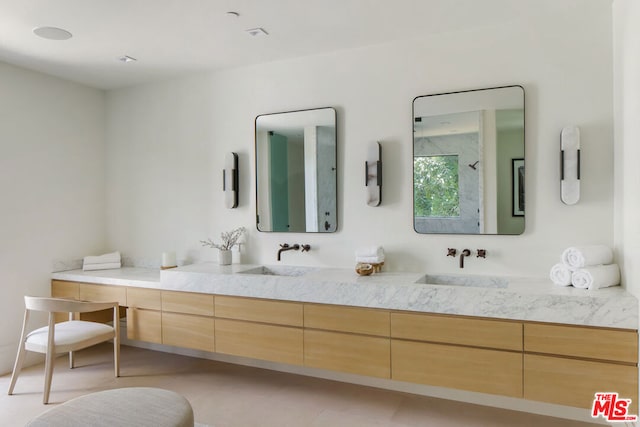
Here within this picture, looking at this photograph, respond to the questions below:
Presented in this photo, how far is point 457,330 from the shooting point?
2.53 m

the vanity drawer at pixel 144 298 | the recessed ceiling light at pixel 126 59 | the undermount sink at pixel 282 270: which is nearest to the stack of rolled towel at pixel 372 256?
the undermount sink at pixel 282 270

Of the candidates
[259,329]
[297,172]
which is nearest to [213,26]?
[297,172]

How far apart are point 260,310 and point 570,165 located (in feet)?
7.35

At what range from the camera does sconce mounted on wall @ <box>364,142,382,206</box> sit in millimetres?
3215

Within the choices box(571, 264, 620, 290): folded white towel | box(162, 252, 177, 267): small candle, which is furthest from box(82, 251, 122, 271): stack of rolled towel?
box(571, 264, 620, 290): folded white towel

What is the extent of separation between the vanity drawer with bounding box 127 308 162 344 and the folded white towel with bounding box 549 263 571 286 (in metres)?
2.85

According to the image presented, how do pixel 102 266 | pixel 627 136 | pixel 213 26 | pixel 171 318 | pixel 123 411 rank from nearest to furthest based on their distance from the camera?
pixel 123 411, pixel 627 136, pixel 213 26, pixel 171 318, pixel 102 266

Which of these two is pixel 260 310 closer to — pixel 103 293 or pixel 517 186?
pixel 103 293

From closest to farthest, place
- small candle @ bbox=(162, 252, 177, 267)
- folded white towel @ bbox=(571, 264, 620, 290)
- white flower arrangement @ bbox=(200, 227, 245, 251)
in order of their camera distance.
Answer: folded white towel @ bbox=(571, 264, 620, 290)
white flower arrangement @ bbox=(200, 227, 245, 251)
small candle @ bbox=(162, 252, 177, 267)

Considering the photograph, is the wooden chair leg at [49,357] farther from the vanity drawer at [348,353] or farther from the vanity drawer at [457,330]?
the vanity drawer at [457,330]

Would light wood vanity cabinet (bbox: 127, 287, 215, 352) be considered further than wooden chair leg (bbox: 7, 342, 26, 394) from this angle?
Yes

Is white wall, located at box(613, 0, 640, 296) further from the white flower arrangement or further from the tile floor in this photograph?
the white flower arrangement

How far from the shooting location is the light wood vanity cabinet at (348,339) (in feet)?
8.98

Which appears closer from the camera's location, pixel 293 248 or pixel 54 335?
pixel 54 335
